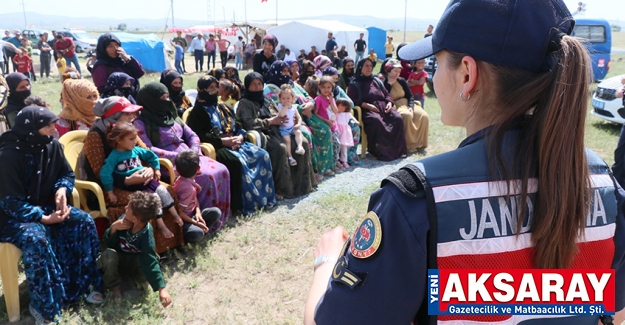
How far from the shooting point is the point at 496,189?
794mm

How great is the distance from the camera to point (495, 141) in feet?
2.73

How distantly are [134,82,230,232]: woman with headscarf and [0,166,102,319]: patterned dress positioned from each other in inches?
40.5

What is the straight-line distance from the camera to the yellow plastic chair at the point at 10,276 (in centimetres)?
294

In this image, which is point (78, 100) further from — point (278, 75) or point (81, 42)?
point (81, 42)

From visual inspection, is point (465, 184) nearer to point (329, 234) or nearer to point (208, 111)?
point (329, 234)

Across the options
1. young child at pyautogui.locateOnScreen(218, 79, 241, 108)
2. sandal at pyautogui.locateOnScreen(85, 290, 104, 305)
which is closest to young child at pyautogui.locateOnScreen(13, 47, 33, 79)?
young child at pyautogui.locateOnScreen(218, 79, 241, 108)

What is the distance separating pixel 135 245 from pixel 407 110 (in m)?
5.37

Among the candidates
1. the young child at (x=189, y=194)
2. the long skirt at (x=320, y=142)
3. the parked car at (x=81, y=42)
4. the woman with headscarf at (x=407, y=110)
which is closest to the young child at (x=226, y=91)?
the long skirt at (x=320, y=142)

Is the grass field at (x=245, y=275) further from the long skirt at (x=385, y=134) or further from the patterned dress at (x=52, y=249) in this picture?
the long skirt at (x=385, y=134)

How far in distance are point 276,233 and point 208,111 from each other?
1.51 meters

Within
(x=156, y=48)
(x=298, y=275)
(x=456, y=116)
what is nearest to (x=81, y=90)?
(x=298, y=275)

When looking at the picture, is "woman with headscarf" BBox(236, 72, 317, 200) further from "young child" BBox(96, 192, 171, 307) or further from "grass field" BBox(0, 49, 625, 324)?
"young child" BBox(96, 192, 171, 307)

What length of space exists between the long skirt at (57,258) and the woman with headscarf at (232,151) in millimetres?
1733

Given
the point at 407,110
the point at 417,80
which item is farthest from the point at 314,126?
the point at 417,80
